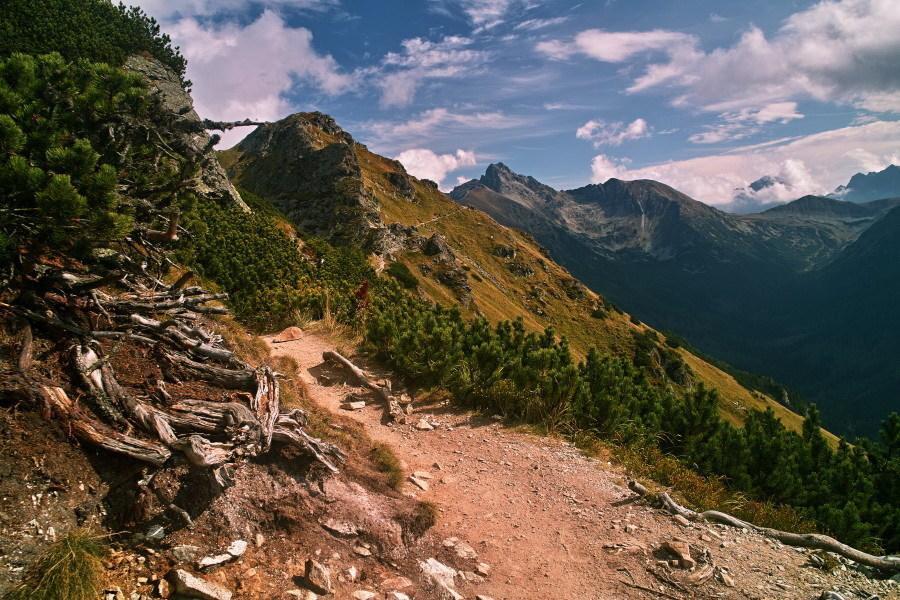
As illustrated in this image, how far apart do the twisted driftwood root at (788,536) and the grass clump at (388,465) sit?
445cm

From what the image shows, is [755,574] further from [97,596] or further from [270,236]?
[270,236]

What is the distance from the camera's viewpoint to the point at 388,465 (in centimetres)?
870

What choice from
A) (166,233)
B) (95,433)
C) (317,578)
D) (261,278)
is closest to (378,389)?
(166,233)

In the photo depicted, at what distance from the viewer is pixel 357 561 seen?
602 centimetres

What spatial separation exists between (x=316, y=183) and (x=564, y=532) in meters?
97.2

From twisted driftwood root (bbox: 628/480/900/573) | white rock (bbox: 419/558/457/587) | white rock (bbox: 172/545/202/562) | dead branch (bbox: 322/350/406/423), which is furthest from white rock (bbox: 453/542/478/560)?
dead branch (bbox: 322/350/406/423)

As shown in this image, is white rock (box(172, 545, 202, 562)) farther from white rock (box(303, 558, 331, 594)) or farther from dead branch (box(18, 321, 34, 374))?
dead branch (box(18, 321, 34, 374))

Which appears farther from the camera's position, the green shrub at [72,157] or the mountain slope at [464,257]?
the mountain slope at [464,257]

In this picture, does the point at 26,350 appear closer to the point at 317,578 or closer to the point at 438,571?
the point at 317,578

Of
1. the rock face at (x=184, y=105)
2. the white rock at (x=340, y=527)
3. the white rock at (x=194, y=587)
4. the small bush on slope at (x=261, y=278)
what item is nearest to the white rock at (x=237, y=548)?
the white rock at (x=194, y=587)

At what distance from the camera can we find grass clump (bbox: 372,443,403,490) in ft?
27.1

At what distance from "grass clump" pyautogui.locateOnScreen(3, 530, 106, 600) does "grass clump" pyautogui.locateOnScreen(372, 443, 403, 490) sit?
439cm

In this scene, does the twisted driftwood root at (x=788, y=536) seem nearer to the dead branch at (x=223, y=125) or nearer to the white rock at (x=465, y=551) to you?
the white rock at (x=465, y=551)

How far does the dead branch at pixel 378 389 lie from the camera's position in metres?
12.2
